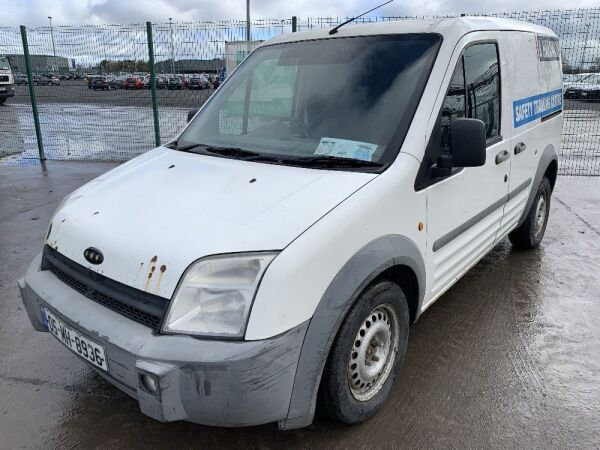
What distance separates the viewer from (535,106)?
4129 millimetres

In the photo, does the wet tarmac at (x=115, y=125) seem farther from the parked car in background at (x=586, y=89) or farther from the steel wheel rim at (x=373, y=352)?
the steel wheel rim at (x=373, y=352)

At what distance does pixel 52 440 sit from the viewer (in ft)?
8.06

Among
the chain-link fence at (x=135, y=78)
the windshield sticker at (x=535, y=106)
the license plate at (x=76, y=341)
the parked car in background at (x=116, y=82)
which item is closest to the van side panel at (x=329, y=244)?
the license plate at (x=76, y=341)

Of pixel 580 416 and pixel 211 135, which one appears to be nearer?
pixel 580 416

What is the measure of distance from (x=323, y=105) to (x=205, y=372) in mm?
1715

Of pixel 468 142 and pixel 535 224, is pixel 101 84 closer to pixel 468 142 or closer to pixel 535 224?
pixel 535 224

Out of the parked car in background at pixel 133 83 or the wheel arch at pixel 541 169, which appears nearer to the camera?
the wheel arch at pixel 541 169

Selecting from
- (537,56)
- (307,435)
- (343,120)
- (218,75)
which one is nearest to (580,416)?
(307,435)

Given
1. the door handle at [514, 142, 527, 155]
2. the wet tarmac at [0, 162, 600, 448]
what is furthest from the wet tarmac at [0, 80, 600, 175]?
the wet tarmac at [0, 162, 600, 448]

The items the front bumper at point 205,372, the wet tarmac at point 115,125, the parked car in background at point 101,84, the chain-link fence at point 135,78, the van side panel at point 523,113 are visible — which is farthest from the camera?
the parked car in background at point 101,84

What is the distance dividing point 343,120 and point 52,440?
2224mm

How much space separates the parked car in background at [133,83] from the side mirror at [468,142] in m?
7.16

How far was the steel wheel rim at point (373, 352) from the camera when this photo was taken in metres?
2.40

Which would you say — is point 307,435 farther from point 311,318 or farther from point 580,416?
point 580,416
